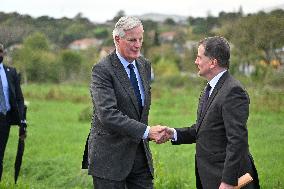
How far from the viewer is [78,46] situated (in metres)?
32.5

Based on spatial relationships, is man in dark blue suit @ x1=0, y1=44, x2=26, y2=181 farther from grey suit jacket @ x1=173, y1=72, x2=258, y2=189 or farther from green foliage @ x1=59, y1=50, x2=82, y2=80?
green foliage @ x1=59, y1=50, x2=82, y2=80

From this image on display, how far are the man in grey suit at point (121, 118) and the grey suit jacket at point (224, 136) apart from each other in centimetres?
40

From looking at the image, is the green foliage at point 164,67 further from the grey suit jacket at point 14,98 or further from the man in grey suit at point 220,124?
the man in grey suit at point 220,124

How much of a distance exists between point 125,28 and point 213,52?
2.26 feet

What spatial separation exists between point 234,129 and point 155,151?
178 inches

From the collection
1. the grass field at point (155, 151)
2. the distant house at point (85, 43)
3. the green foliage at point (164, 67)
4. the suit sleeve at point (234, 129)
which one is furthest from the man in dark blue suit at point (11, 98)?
the green foliage at point (164, 67)

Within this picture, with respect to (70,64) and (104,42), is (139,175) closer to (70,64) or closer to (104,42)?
(70,64)

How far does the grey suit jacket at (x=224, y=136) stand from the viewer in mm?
3744

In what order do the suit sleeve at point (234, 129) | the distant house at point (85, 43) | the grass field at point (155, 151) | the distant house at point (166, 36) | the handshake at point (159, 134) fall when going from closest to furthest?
1. the suit sleeve at point (234, 129)
2. the handshake at point (159, 134)
3. the grass field at point (155, 151)
4. the distant house at point (85, 43)
5. the distant house at point (166, 36)

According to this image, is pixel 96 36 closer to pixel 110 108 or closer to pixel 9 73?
pixel 9 73

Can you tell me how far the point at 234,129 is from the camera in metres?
3.73

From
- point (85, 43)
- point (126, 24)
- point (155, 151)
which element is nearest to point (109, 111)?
point (126, 24)

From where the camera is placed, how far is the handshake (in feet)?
13.6

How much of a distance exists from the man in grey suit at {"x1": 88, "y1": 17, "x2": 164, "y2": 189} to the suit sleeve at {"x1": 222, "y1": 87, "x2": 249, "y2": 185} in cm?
64
